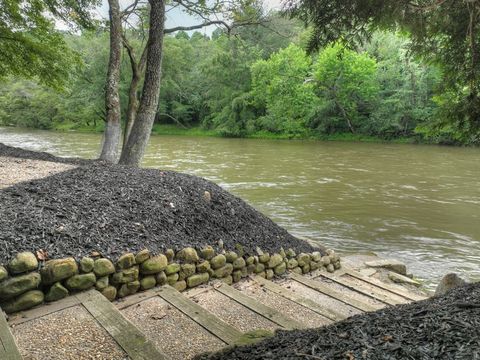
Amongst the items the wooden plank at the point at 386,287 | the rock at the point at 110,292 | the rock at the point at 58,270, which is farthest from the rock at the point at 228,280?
the wooden plank at the point at 386,287

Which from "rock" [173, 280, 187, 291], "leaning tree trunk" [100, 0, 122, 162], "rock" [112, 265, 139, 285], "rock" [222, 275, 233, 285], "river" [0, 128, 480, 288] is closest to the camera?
"rock" [112, 265, 139, 285]

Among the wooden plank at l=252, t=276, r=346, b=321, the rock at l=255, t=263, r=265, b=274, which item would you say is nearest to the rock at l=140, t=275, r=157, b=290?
the wooden plank at l=252, t=276, r=346, b=321

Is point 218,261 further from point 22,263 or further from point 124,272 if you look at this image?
point 22,263

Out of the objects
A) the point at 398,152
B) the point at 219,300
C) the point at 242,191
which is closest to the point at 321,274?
the point at 219,300

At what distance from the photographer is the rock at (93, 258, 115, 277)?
3377 mm

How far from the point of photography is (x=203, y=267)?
420cm

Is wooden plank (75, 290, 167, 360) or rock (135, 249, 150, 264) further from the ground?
rock (135, 249, 150, 264)

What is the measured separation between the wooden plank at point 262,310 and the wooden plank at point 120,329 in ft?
3.91

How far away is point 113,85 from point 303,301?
21.2 ft

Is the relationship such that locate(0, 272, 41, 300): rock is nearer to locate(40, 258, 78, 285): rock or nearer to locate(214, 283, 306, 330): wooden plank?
locate(40, 258, 78, 285): rock

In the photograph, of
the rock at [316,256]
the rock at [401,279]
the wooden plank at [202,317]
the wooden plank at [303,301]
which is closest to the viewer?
the wooden plank at [202,317]

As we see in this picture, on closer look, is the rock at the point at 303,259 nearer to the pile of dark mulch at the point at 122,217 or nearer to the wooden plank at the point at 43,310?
the pile of dark mulch at the point at 122,217

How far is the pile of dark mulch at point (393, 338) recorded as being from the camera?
5.63 feet

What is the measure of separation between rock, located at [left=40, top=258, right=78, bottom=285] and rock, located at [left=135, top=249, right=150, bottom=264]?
61 cm
